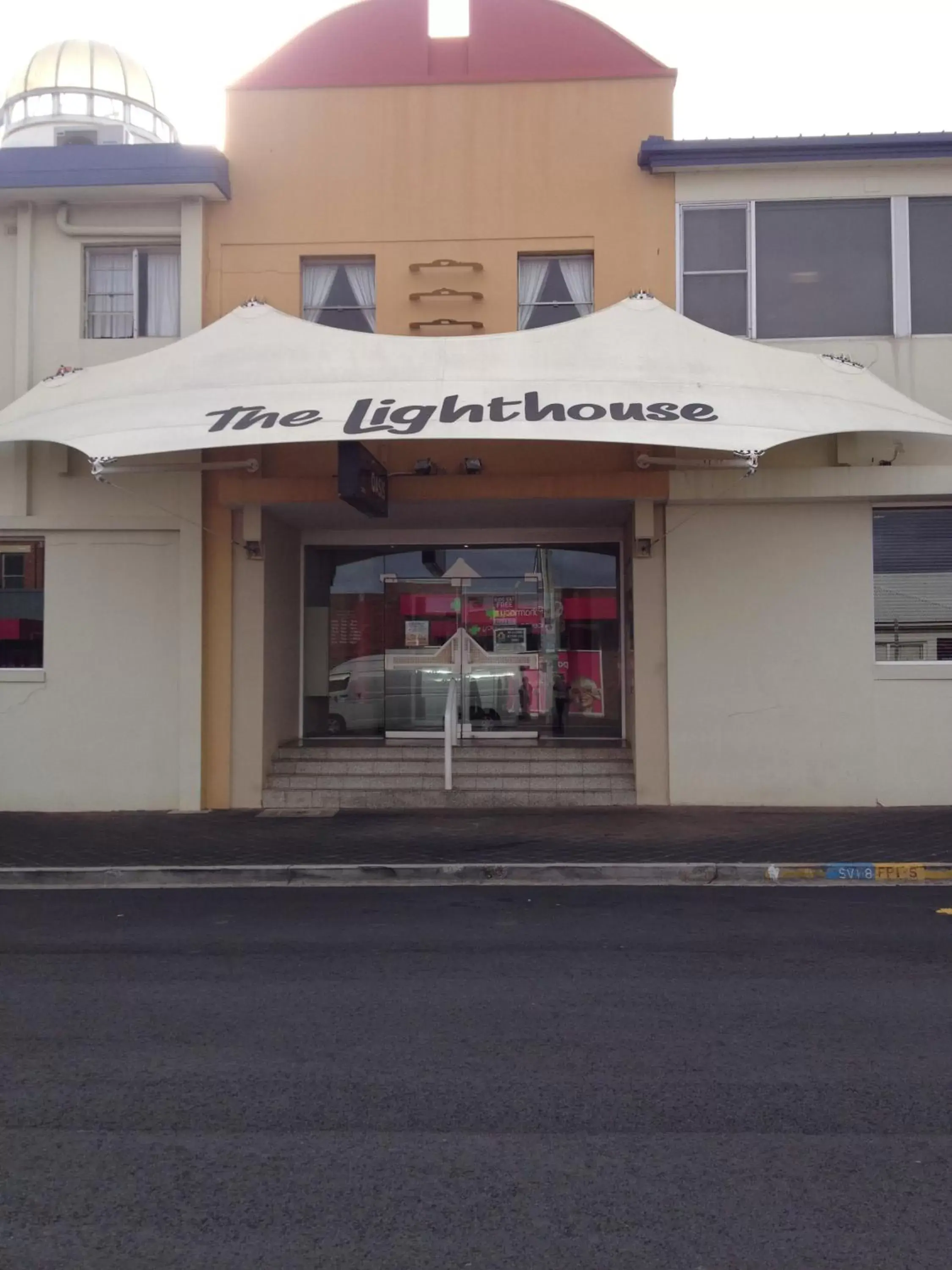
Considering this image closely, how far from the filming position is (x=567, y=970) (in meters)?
7.13

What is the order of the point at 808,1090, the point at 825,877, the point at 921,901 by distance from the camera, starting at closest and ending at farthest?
the point at 808,1090 < the point at 921,901 < the point at 825,877

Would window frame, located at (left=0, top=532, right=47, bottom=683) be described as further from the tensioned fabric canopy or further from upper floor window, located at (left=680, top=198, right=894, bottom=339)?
upper floor window, located at (left=680, top=198, right=894, bottom=339)

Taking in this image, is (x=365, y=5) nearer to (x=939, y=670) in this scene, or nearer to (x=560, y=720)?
(x=560, y=720)

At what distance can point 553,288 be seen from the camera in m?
13.7

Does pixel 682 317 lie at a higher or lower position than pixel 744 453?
higher

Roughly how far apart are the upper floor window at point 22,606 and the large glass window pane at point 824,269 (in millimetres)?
8590

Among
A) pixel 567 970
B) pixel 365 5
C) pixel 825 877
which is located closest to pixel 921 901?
pixel 825 877

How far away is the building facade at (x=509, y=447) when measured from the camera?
13.1 m

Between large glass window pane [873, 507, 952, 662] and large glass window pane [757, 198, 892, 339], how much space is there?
6.98 ft

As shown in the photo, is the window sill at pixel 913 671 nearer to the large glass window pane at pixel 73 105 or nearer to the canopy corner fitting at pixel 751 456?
the canopy corner fitting at pixel 751 456

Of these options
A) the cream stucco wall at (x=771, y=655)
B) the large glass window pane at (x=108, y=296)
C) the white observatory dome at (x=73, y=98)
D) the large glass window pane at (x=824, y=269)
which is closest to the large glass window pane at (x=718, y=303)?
the large glass window pane at (x=824, y=269)

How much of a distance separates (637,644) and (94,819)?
617 cm

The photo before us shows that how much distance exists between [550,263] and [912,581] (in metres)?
5.38

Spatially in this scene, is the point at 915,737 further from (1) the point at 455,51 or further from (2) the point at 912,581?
(1) the point at 455,51
